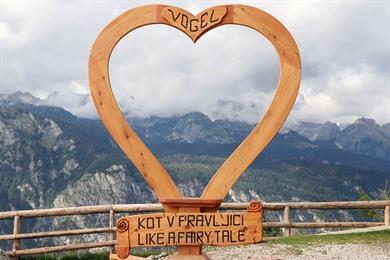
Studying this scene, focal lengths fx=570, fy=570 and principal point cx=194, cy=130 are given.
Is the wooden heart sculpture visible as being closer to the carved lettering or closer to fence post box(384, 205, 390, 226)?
the carved lettering

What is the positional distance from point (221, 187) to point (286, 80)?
1.13m

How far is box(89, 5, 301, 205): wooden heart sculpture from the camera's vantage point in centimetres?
516

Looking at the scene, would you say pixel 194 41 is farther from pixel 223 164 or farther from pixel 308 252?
pixel 308 252

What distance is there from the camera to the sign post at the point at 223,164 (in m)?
4.98

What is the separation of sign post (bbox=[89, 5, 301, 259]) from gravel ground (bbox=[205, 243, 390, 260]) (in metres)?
4.97

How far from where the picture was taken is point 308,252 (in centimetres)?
1030

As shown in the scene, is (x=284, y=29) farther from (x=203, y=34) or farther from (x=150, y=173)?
(x=150, y=173)

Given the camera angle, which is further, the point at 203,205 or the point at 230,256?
the point at 230,256

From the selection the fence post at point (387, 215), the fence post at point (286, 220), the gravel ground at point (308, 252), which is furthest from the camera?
the fence post at point (387, 215)

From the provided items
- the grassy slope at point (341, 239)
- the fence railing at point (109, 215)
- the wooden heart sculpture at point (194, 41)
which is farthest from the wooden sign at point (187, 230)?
the fence railing at point (109, 215)

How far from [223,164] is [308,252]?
5726 millimetres

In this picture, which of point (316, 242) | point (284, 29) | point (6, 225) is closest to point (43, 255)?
point (316, 242)

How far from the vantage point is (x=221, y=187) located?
16.9 feet

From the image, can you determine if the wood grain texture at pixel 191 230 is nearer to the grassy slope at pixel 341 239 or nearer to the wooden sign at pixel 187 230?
the wooden sign at pixel 187 230
